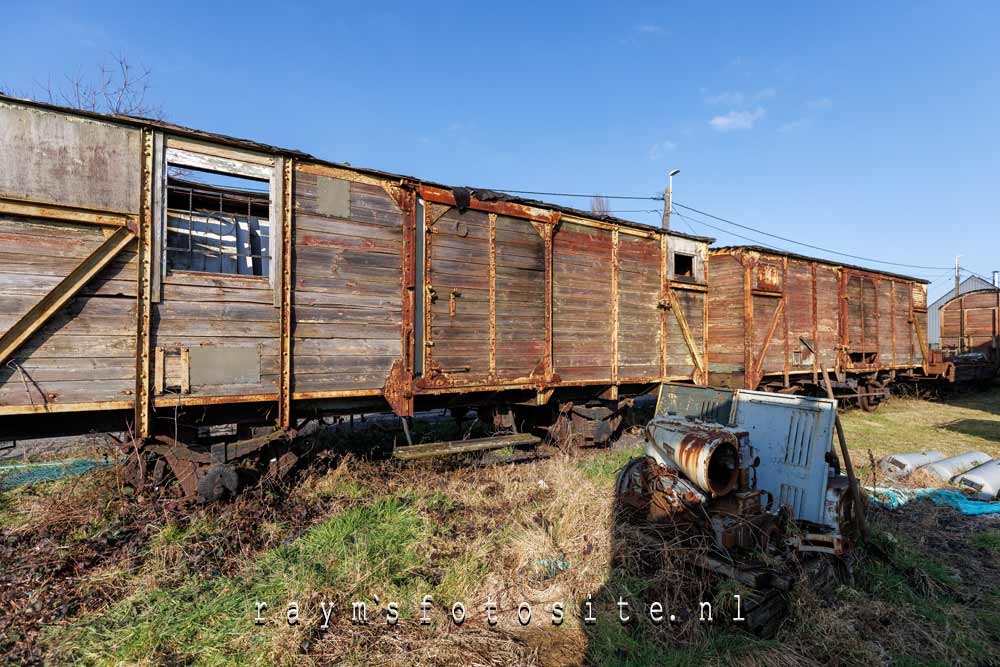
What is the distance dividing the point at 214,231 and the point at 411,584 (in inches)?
189

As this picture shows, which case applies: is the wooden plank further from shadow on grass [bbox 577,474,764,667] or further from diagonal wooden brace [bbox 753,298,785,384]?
diagonal wooden brace [bbox 753,298,785,384]

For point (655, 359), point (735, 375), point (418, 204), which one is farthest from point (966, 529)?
point (418, 204)

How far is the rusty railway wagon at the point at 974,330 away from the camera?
16.8m

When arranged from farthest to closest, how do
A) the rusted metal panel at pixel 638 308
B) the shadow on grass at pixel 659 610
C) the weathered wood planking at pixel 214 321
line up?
the rusted metal panel at pixel 638 308
the weathered wood planking at pixel 214 321
the shadow on grass at pixel 659 610

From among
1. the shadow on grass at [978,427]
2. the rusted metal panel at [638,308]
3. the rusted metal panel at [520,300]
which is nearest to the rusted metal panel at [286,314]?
the rusted metal panel at [520,300]

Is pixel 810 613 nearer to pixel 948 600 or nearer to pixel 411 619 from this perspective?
pixel 948 600

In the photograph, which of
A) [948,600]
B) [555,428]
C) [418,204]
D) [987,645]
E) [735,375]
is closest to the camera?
[987,645]

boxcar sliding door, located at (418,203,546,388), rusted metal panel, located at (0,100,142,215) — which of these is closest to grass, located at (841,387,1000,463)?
boxcar sliding door, located at (418,203,546,388)

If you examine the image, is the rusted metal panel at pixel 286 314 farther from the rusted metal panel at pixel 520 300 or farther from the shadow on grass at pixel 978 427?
the shadow on grass at pixel 978 427

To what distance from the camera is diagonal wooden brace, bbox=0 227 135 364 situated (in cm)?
407

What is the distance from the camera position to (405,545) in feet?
14.1

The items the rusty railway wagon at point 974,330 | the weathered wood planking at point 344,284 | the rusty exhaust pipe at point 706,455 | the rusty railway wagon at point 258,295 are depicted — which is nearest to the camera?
the rusty exhaust pipe at point 706,455

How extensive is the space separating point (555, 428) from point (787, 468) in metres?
4.00

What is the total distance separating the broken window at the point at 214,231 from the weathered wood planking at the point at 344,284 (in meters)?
0.50
